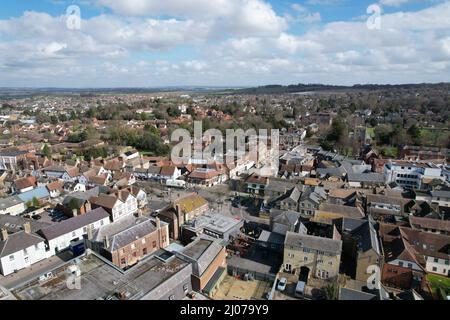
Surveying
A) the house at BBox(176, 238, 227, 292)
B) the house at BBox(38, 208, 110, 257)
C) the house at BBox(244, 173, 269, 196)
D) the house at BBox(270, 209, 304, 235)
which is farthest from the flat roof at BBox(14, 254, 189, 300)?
the house at BBox(244, 173, 269, 196)

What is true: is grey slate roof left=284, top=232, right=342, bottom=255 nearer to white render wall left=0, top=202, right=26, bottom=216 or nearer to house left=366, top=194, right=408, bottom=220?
house left=366, top=194, right=408, bottom=220

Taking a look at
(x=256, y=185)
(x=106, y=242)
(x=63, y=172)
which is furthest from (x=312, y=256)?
(x=63, y=172)

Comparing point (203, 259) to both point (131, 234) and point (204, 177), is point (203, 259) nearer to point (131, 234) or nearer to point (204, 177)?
point (131, 234)

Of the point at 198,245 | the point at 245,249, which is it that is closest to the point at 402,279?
the point at 245,249

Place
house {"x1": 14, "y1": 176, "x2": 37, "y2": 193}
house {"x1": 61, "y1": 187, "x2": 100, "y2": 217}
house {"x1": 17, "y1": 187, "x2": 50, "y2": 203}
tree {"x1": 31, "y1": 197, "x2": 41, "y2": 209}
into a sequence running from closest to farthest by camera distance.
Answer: house {"x1": 61, "y1": 187, "x2": 100, "y2": 217}
tree {"x1": 31, "y1": 197, "x2": 41, "y2": 209}
house {"x1": 17, "y1": 187, "x2": 50, "y2": 203}
house {"x1": 14, "y1": 176, "x2": 37, "y2": 193}

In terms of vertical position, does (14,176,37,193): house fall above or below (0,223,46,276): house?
above

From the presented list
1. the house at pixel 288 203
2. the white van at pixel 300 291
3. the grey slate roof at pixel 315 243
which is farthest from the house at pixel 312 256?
the house at pixel 288 203
